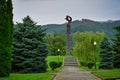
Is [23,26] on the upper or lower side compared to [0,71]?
upper

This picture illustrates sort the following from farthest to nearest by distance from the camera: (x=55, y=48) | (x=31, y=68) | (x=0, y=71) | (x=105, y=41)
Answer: (x=55, y=48) < (x=105, y=41) < (x=31, y=68) < (x=0, y=71)

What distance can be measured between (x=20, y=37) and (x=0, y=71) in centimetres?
1082

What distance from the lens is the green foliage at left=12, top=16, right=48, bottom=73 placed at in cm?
3278

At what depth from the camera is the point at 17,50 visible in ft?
109

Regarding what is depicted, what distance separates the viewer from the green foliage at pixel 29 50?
108 feet

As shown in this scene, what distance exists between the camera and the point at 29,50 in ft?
110

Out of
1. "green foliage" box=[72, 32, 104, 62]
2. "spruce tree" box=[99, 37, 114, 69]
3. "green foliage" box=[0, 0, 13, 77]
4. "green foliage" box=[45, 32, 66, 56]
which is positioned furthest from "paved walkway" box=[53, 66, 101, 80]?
"green foliage" box=[45, 32, 66, 56]

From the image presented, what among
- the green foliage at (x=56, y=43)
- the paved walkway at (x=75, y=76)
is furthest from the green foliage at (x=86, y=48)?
the paved walkway at (x=75, y=76)

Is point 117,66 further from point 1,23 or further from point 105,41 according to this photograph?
point 1,23

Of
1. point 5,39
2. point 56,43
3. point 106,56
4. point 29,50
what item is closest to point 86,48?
point 106,56

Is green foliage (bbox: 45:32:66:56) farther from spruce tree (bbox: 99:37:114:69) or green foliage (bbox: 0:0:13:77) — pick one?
green foliage (bbox: 0:0:13:77)

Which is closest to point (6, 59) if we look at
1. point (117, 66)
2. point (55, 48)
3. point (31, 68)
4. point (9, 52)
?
point (9, 52)

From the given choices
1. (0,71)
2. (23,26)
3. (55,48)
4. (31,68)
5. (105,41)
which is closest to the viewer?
(0,71)

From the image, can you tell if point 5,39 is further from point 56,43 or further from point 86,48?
point 56,43
